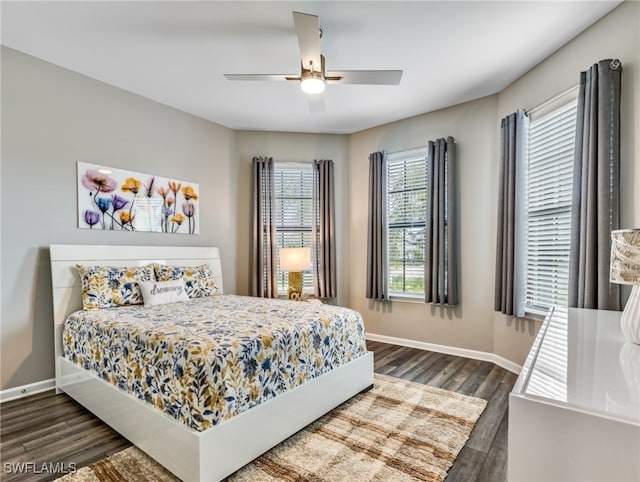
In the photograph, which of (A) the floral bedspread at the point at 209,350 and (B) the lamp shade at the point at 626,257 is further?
(A) the floral bedspread at the point at 209,350

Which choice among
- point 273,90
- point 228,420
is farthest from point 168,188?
point 228,420

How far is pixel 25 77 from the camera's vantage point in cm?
283

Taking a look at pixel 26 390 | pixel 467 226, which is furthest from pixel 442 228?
pixel 26 390

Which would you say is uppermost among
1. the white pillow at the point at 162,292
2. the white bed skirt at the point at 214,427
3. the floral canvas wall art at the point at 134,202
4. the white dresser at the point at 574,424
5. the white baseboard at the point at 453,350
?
the floral canvas wall art at the point at 134,202

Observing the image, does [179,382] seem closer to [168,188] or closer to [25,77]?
[168,188]

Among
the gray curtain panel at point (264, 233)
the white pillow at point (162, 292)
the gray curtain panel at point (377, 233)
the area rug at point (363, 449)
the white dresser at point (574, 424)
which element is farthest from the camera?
the gray curtain panel at point (264, 233)

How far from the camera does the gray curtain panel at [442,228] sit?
12.6 feet

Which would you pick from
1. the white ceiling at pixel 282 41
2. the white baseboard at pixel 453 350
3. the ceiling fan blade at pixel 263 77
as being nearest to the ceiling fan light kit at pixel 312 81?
the ceiling fan blade at pixel 263 77

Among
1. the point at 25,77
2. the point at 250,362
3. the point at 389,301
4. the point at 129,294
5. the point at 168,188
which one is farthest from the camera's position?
the point at 389,301

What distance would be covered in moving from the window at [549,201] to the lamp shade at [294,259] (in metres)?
2.34

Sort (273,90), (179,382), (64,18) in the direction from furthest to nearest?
(273,90), (64,18), (179,382)

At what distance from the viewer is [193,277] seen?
358 centimetres

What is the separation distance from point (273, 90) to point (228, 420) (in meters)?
3.04

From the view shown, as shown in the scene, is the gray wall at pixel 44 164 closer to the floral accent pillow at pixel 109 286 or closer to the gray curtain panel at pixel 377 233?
the floral accent pillow at pixel 109 286
